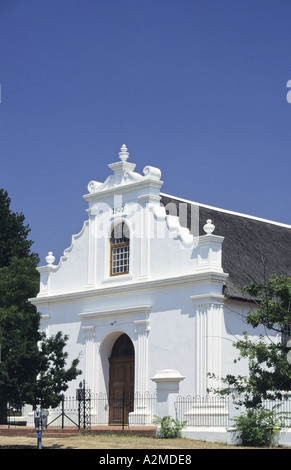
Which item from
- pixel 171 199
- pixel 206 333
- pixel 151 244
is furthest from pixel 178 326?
pixel 171 199

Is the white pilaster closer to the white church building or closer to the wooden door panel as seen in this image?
the white church building

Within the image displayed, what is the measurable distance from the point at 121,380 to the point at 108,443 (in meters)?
7.27

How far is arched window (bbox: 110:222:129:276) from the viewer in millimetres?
34875

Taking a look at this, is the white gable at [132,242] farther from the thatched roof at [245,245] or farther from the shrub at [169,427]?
the shrub at [169,427]

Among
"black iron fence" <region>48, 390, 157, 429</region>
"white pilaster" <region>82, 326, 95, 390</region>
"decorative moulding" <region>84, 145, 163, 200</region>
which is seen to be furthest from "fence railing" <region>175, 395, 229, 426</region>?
"decorative moulding" <region>84, 145, 163, 200</region>

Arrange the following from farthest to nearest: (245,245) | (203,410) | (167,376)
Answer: (245,245), (203,410), (167,376)

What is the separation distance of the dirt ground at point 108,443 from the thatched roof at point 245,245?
237 inches

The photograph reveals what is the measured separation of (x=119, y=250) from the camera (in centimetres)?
3525

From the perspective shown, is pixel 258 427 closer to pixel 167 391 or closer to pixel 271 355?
pixel 271 355

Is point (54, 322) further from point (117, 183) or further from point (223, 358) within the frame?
point (223, 358)

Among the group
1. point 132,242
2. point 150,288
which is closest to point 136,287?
point 150,288

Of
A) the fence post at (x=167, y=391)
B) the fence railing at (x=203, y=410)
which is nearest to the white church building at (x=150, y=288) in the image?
the fence post at (x=167, y=391)

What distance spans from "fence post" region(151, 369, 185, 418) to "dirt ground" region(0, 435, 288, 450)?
1.13m

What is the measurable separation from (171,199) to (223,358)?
801 centimetres
